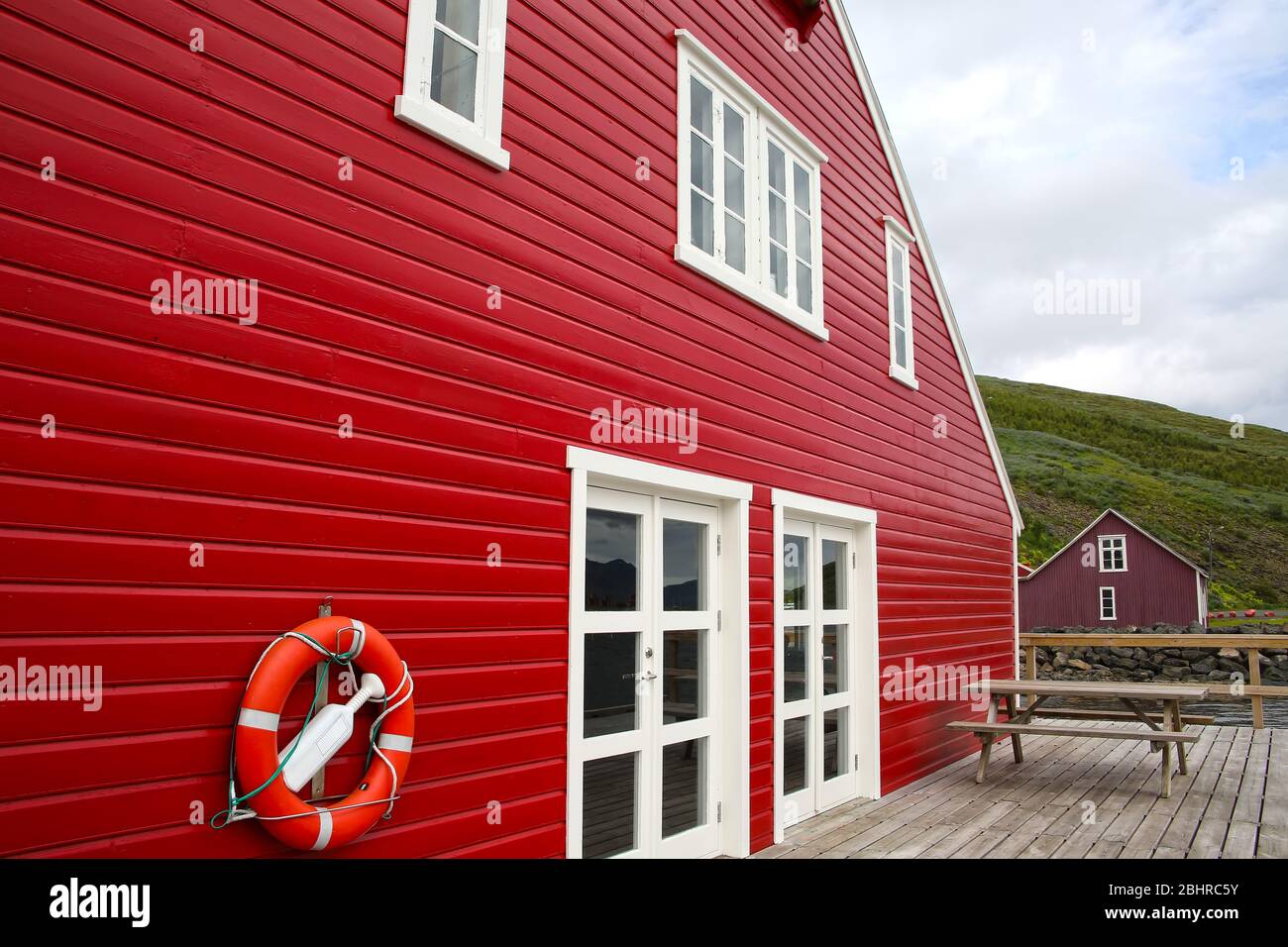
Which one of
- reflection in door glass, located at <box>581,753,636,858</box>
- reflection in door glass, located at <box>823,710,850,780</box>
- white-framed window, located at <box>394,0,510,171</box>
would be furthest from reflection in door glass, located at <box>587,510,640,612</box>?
reflection in door glass, located at <box>823,710,850,780</box>

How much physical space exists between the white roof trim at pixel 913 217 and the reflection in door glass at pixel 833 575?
9.32 ft

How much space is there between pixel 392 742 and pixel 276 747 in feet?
1.42

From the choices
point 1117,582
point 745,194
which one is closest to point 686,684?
point 745,194

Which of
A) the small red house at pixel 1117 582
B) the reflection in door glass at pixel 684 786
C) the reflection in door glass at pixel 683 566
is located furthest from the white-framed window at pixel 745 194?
the small red house at pixel 1117 582

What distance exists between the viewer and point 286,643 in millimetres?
2656

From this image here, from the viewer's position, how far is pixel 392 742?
9.75 feet

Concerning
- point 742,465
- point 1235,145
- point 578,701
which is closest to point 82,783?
point 578,701

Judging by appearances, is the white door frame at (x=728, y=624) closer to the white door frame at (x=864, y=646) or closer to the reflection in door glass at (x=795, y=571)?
the reflection in door glass at (x=795, y=571)

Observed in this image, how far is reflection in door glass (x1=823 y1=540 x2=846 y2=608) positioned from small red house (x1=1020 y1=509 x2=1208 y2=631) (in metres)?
32.3

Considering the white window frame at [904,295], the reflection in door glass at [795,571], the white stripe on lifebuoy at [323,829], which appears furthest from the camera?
the white window frame at [904,295]

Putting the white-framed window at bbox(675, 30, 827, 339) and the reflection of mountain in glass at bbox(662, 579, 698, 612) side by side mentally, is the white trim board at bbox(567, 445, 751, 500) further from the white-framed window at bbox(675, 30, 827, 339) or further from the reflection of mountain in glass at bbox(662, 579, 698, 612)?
the white-framed window at bbox(675, 30, 827, 339)

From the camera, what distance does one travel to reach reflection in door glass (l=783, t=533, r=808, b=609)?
5855mm

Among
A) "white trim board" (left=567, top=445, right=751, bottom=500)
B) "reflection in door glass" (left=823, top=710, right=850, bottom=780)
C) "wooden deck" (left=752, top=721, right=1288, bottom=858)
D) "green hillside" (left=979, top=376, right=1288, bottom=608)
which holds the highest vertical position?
"green hillside" (left=979, top=376, right=1288, bottom=608)

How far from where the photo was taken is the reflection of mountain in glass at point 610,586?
4117 mm
